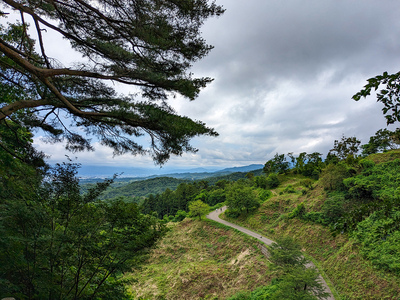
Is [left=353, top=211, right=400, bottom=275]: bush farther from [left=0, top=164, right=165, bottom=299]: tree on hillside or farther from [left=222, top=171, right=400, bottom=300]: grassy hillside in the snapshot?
[left=0, top=164, right=165, bottom=299]: tree on hillside

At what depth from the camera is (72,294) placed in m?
4.18

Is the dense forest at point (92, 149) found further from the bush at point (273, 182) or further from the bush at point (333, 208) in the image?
the bush at point (273, 182)

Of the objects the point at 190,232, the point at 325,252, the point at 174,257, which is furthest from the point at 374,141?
the point at 174,257

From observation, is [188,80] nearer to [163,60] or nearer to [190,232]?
[163,60]

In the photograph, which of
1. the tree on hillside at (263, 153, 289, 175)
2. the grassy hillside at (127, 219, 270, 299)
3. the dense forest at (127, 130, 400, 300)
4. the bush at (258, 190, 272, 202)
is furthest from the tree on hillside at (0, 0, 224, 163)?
the tree on hillside at (263, 153, 289, 175)

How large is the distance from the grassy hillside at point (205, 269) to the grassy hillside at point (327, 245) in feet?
13.0

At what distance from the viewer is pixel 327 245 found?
14.9m

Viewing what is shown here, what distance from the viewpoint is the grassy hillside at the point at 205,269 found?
14195mm

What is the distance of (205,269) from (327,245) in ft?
36.0

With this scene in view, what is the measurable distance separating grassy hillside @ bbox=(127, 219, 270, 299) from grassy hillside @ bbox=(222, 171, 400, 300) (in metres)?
3.95

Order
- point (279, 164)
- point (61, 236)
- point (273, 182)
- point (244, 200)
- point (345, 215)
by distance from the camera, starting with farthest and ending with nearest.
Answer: point (279, 164) → point (273, 182) → point (244, 200) → point (61, 236) → point (345, 215)

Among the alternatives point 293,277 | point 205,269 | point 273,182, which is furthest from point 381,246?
point 273,182

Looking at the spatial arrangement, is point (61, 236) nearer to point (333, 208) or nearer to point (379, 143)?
point (333, 208)

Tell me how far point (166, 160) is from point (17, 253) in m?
3.66
